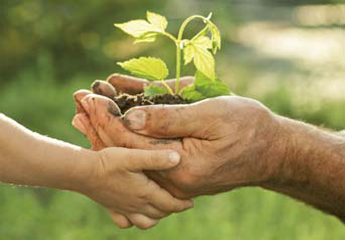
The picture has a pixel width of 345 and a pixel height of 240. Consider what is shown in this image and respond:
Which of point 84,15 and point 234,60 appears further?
point 234,60

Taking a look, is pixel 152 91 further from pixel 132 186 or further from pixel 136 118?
pixel 132 186

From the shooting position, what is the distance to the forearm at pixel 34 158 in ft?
Answer: 7.34

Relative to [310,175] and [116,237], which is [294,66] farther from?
[310,175]

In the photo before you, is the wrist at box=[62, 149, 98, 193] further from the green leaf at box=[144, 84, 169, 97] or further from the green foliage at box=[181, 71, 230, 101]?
the green foliage at box=[181, 71, 230, 101]

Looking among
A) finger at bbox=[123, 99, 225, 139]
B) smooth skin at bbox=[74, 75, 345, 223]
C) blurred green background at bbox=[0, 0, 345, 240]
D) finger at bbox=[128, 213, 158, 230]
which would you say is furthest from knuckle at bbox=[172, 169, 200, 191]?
blurred green background at bbox=[0, 0, 345, 240]

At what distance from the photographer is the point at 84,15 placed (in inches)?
221

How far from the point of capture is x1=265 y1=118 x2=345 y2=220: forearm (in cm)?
243

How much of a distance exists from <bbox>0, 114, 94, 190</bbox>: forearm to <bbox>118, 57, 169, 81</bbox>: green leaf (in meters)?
0.28

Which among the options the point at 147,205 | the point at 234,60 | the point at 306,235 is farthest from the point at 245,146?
the point at 234,60

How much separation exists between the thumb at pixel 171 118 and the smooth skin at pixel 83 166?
7 cm

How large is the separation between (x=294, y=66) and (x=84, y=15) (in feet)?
6.50

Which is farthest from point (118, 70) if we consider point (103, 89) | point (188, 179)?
point (188, 179)

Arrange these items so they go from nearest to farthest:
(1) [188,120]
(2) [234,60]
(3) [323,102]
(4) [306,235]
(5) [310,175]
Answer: (1) [188,120] → (5) [310,175] → (4) [306,235] → (3) [323,102] → (2) [234,60]

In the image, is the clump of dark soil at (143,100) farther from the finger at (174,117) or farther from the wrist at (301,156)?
the wrist at (301,156)
